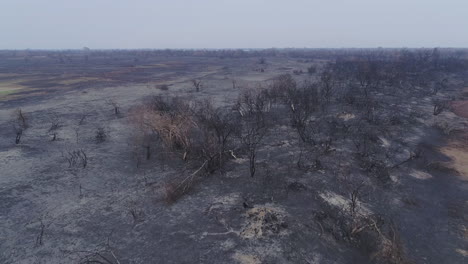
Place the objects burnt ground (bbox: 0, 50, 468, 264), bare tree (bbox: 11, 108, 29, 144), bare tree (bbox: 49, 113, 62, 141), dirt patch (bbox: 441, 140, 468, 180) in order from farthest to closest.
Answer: bare tree (bbox: 49, 113, 62, 141)
bare tree (bbox: 11, 108, 29, 144)
dirt patch (bbox: 441, 140, 468, 180)
burnt ground (bbox: 0, 50, 468, 264)

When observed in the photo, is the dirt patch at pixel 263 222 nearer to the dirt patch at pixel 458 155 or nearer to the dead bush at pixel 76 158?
the dead bush at pixel 76 158

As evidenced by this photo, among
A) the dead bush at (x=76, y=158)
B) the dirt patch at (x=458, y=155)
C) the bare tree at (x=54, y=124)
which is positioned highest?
the bare tree at (x=54, y=124)

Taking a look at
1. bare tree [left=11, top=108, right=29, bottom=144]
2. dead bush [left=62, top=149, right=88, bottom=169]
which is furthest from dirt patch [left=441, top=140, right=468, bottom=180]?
bare tree [left=11, top=108, right=29, bottom=144]

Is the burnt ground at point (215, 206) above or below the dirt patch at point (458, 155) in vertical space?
above

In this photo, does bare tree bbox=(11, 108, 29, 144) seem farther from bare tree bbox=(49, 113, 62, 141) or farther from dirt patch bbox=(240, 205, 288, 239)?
dirt patch bbox=(240, 205, 288, 239)

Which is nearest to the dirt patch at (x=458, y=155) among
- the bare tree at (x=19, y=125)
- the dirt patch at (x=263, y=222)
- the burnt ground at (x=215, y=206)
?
the burnt ground at (x=215, y=206)

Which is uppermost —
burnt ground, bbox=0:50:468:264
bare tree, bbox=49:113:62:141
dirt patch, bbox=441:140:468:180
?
bare tree, bbox=49:113:62:141

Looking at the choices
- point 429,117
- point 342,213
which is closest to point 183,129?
point 342,213

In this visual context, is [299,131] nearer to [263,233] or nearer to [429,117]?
[263,233]

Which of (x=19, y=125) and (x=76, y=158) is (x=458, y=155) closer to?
(x=76, y=158)

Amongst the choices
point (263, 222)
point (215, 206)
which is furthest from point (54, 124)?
point (263, 222)

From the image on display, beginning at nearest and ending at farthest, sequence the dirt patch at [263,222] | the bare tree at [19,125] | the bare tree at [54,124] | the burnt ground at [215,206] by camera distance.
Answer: the burnt ground at [215,206]
the dirt patch at [263,222]
the bare tree at [19,125]
the bare tree at [54,124]
